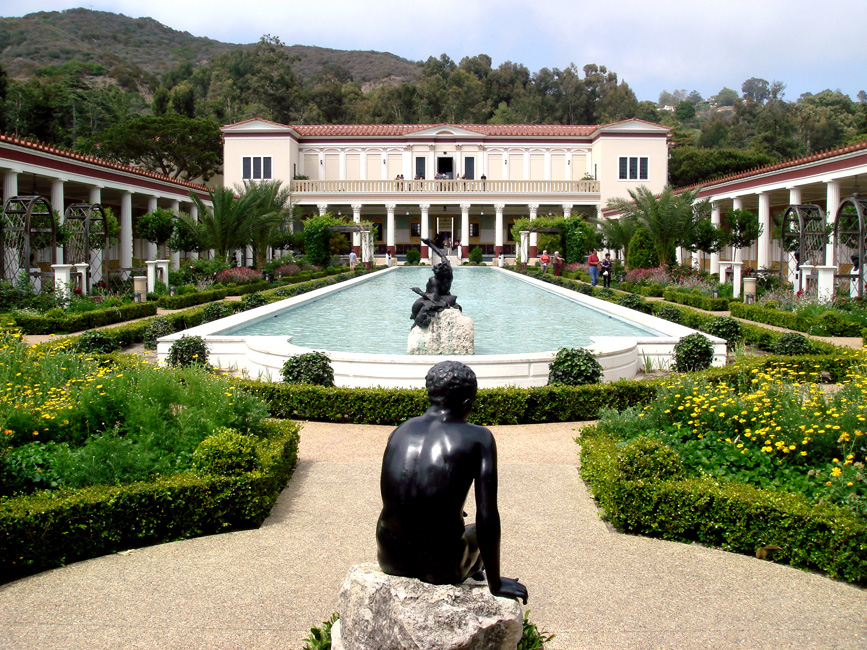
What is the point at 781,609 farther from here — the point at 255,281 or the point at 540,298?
the point at 255,281

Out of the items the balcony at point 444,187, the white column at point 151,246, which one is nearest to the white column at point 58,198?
the white column at point 151,246

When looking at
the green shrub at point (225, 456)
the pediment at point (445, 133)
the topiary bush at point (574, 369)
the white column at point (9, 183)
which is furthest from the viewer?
the pediment at point (445, 133)

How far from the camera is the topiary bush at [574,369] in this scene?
25.3 feet

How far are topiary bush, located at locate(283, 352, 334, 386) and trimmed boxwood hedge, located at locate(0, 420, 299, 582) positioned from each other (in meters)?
2.98

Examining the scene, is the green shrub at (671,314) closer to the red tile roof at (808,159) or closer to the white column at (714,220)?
the red tile roof at (808,159)

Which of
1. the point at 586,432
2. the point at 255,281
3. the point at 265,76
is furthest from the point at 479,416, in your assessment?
the point at 265,76

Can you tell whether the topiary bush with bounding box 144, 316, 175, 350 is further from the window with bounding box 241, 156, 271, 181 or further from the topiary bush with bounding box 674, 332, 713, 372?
the window with bounding box 241, 156, 271, 181

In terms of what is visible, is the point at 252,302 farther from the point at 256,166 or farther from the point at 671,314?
the point at 256,166

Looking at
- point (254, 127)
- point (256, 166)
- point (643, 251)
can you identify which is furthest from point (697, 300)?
point (254, 127)

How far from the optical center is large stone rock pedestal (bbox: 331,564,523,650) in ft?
7.79

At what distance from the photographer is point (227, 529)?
443cm

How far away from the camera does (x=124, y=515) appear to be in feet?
13.3

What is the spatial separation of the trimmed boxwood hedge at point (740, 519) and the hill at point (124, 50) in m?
83.6

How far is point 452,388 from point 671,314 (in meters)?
12.0
